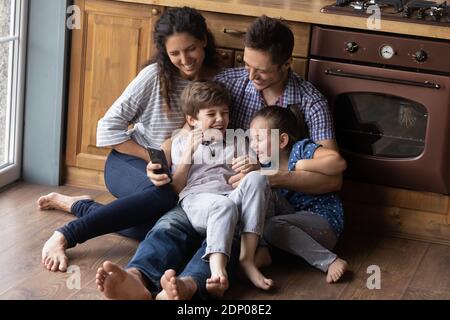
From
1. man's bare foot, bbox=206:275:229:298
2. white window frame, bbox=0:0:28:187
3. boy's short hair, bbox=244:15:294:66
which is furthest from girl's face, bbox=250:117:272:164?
white window frame, bbox=0:0:28:187

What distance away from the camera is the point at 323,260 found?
3238mm

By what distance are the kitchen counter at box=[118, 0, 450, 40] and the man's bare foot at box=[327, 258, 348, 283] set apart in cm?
86

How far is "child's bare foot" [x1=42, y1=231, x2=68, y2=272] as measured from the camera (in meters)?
3.08

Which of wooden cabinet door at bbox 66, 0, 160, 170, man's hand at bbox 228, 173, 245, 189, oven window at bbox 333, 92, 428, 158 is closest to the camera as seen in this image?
man's hand at bbox 228, 173, 245, 189

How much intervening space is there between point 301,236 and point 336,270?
0.54 ft

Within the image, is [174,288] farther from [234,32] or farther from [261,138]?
[234,32]

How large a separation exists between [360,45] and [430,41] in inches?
9.8

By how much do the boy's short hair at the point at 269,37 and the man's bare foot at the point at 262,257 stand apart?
25.5 inches

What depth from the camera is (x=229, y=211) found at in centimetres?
307

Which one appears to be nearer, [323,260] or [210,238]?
[210,238]

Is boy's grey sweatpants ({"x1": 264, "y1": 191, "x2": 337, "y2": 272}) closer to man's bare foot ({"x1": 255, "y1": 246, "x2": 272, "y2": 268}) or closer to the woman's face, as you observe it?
man's bare foot ({"x1": 255, "y1": 246, "x2": 272, "y2": 268})
